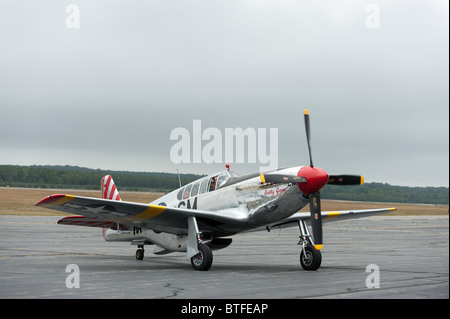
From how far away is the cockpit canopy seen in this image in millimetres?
17375

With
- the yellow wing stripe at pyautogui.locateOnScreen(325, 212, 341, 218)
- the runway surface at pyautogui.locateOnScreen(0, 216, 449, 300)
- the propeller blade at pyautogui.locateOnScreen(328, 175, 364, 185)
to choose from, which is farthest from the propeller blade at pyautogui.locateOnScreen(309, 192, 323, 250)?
the yellow wing stripe at pyautogui.locateOnScreen(325, 212, 341, 218)

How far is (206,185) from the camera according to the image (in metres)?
17.7

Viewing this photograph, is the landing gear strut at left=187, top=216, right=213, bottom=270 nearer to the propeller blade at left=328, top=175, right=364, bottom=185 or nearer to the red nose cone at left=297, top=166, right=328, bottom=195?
the red nose cone at left=297, top=166, right=328, bottom=195

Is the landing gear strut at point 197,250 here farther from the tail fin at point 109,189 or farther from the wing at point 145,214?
the tail fin at point 109,189

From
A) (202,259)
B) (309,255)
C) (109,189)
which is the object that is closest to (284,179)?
(309,255)

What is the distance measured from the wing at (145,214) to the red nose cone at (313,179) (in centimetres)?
209

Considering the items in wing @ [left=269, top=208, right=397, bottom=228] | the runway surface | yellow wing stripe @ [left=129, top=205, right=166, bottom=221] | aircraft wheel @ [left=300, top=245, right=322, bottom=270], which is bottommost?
the runway surface

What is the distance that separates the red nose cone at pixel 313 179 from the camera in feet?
49.2

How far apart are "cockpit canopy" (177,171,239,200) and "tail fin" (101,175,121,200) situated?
386cm

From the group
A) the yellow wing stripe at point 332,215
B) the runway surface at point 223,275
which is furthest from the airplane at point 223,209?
the yellow wing stripe at point 332,215

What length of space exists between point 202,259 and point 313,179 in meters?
3.54

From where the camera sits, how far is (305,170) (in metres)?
15.2

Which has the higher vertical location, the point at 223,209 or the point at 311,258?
the point at 223,209

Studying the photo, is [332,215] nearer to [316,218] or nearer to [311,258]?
[311,258]
